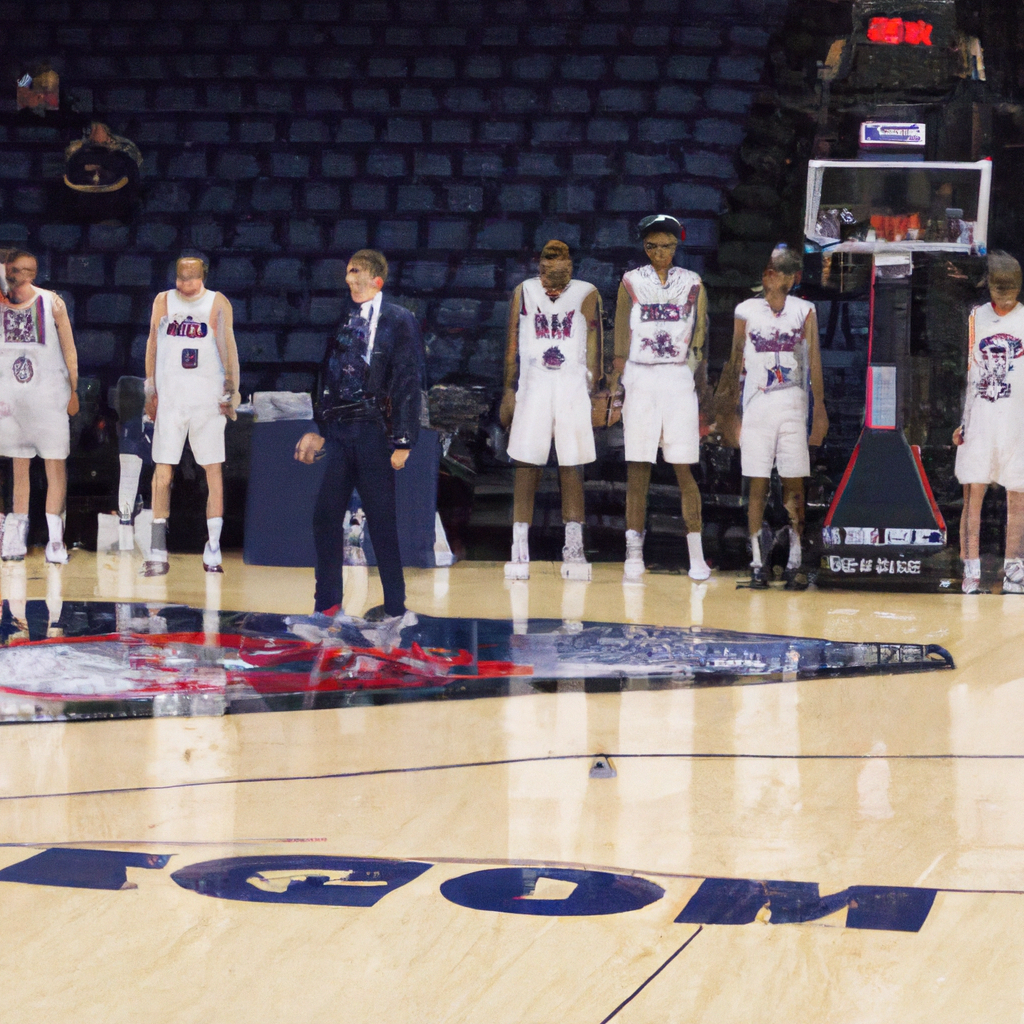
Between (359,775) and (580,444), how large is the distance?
2.92 meters

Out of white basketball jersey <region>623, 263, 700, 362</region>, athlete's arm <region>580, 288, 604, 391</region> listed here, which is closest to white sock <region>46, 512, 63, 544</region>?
athlete's arm <region>580, 288, 604, 391</region>

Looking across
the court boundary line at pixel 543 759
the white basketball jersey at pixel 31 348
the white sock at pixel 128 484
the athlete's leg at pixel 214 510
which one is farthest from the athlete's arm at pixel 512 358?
the court boundary line at pixel 543 759

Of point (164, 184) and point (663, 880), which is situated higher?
point (164, 184)

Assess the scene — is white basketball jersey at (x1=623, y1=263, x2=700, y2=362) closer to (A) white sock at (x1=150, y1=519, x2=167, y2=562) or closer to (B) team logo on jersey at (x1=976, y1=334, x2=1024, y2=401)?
(B) team logo on jersey at (x1=976, y1=334, x2=1024, y2=401)

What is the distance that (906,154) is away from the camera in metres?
5.47

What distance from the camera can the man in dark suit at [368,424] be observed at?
427cm

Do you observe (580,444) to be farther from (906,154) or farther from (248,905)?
(248,905)

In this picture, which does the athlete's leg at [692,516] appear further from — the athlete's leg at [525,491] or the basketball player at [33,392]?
the basketball player at [33,392]

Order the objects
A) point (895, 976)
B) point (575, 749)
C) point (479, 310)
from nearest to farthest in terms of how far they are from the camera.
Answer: point (895, 976) < point (575, 749) < point (479, 310)

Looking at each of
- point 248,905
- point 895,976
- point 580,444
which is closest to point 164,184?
point 580,444

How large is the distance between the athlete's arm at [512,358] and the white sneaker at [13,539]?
215cm

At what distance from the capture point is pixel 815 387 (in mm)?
5570

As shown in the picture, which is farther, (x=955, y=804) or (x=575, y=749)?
(x=575, y=749)

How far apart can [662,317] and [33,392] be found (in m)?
2.71
